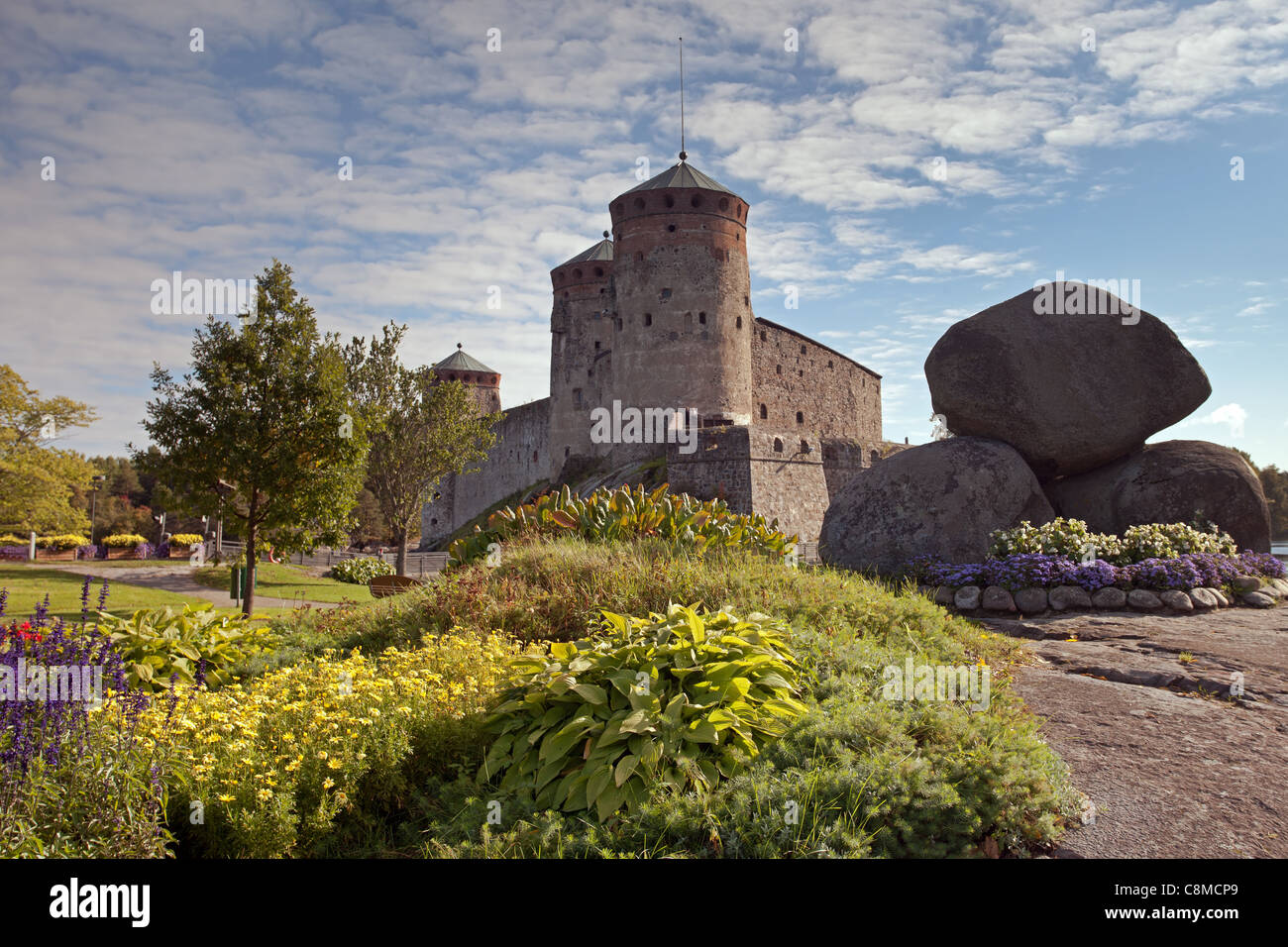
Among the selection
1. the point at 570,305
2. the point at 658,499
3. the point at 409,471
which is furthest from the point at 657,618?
the point at 570,305

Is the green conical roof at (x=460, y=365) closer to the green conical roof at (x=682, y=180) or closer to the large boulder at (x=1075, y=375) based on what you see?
the green conical roof at (x=682, y=180)

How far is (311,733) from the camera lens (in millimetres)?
4402

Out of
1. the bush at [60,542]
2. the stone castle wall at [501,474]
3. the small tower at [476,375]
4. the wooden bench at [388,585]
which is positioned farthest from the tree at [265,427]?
the small tower at [476,375]

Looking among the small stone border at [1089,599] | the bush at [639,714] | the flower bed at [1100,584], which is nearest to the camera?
the bush at [639,714]

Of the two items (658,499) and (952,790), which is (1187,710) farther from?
(658,499)

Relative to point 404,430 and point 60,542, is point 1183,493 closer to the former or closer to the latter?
point 404,430

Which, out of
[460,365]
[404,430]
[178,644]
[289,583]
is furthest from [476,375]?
[178,644]

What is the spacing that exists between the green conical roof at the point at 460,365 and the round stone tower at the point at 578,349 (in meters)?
14.2

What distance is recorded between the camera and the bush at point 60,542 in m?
35.4

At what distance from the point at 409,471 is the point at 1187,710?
25332mm

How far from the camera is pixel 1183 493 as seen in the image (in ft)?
46.6

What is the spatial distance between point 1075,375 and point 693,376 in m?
22.7

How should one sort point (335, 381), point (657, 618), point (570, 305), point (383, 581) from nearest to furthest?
point (657, 618) < point (383, 581) < point (335, 381) < point (570, 305)

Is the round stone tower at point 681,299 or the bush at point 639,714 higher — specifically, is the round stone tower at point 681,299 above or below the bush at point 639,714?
above
